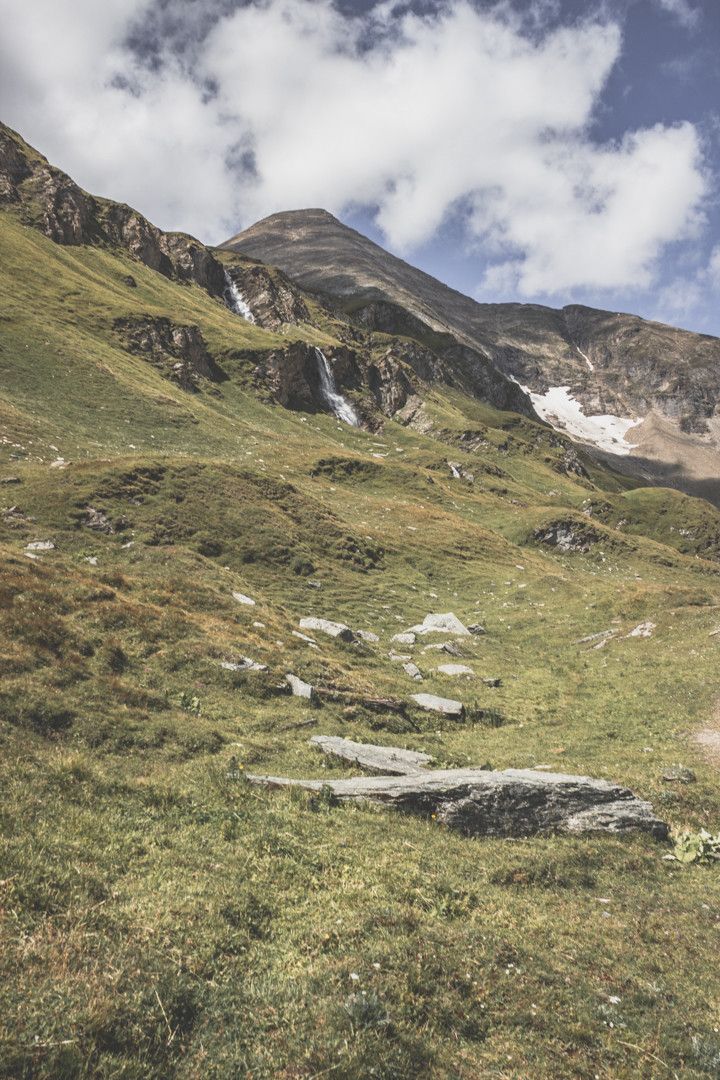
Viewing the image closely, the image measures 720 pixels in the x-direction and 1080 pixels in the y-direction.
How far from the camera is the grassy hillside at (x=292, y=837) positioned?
724 centimetres

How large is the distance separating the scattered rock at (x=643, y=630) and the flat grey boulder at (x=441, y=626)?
422 inches

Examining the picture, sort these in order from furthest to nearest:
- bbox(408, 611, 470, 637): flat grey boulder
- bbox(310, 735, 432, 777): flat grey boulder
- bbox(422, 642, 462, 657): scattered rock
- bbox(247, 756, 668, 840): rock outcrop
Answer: bbox(408, 611, 470, 637): flat grey boulder → bbox(422, 642, 462, 657): scattered rock → bbox(310, 735, 432, 777): flat grey boulder → bbox(247, 756, 668, 840): rock outcrop

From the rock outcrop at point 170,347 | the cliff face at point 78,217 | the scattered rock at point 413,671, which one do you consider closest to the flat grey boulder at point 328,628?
the scattered rock at point 413,671

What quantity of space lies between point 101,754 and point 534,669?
86.4ft

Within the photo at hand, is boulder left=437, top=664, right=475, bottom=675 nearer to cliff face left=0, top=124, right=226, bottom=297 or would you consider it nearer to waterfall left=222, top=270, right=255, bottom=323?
cliff face left=0, top=124, right=226, bottom=297

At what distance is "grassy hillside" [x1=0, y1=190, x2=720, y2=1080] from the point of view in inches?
285

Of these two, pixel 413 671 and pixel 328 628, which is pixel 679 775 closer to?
pixel 413 671

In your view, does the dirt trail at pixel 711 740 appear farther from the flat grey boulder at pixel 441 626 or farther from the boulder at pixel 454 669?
the flat grey boulder at pixel 441 626

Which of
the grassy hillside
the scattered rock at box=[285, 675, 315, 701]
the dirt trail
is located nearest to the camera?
the grassy hillside

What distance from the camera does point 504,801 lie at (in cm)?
1454

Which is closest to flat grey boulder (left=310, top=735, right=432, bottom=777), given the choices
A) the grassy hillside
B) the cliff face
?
the grassy hillside

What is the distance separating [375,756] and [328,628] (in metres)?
15.2

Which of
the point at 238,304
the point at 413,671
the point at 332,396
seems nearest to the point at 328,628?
the point at 413,671

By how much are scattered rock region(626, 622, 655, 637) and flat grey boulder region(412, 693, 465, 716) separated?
1737 cm
